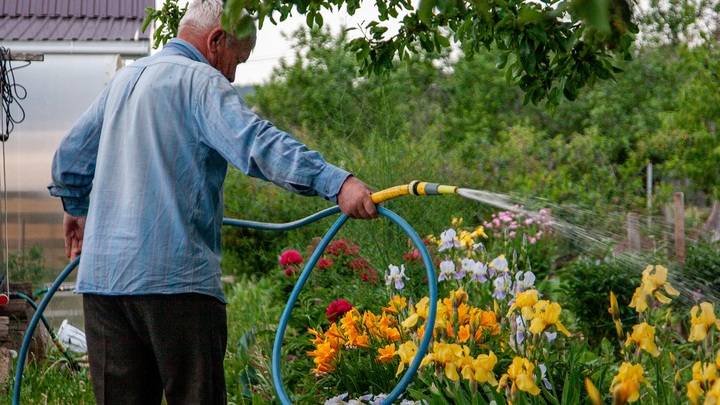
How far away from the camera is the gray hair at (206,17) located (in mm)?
A: 2576

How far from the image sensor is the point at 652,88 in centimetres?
1748

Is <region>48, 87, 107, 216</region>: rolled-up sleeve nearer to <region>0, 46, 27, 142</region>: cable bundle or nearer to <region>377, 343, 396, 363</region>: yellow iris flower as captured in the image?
<region>377, 343, 396, 363</region>: yellow iris flower

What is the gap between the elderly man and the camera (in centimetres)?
240

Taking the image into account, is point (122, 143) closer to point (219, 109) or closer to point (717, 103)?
point (219, 109)

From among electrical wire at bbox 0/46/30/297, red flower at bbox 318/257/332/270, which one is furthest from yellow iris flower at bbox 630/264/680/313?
electrical wire at bbox 0/46/30/297

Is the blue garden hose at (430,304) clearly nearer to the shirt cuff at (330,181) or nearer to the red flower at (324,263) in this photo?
the shirt cuff at (330,181)

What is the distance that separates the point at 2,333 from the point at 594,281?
11.3 feet

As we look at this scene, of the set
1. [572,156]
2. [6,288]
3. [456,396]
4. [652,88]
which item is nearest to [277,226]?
[456,396]

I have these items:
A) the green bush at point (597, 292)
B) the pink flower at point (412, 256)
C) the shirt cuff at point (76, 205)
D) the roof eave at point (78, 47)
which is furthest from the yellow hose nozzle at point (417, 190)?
the roof eave at point (78, 47)

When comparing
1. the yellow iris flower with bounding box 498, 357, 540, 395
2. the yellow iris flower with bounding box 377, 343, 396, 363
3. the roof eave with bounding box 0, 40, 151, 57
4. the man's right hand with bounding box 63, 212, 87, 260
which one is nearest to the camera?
the yellow iris flower with bounding box 498, 357, 540, 395

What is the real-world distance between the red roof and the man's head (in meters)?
4.17

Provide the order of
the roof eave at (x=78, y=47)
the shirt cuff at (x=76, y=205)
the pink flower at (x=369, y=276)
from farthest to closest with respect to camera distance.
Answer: the roof eave at (x=78, y=47)
the pink flower at (x=369, y=276)
the shirt cuff at (x=76, y=205)

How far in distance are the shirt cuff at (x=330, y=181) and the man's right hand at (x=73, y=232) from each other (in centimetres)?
109

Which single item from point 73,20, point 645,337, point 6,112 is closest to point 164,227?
point 645,337
